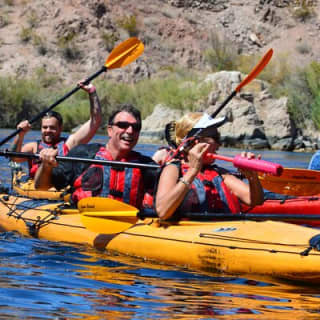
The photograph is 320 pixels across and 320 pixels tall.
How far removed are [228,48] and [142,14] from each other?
Answer: 5093mm

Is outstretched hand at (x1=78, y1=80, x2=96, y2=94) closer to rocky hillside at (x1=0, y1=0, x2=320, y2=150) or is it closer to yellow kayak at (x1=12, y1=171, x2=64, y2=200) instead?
yellow kayak at (x1=12, y1=171, x2=64, y2=200)

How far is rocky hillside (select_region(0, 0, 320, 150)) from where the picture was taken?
33.9m

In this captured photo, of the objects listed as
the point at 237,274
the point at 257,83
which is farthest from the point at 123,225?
the point at 257,83

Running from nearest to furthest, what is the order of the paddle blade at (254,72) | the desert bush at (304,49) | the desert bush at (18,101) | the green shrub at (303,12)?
the paddle blade at (254,72), the desert bush at (18,101), the desert bush at (304,49), the green shrub at (303,12)

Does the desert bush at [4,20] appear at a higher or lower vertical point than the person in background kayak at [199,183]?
higher

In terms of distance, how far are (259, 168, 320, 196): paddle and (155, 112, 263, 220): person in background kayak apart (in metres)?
1.08

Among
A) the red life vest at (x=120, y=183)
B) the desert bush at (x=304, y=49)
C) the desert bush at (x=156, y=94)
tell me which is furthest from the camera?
the desert bush at (x=304, y=49)

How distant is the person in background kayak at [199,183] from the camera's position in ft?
15.5

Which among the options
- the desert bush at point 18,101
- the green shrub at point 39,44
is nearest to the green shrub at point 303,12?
the green shrub at point 39,44

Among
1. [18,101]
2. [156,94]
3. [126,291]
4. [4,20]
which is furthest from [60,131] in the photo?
[4,20]

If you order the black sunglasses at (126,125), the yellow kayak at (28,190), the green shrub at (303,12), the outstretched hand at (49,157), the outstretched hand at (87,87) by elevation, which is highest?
the green shrub at (303,12)

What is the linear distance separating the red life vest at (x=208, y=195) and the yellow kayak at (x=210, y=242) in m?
0.14

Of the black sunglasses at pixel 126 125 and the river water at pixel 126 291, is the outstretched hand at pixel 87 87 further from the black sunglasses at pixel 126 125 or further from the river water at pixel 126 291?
the river water at pixel 126 291

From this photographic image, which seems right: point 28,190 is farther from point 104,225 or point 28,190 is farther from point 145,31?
point 145,31
